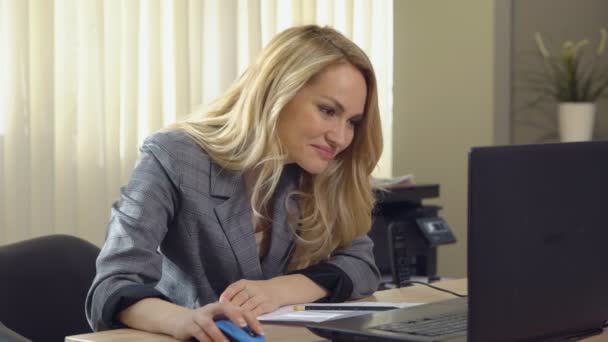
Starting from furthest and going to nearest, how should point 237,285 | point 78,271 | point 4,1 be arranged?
point 4,1
point 78,271
point 237,285

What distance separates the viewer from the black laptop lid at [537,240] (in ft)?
4.12

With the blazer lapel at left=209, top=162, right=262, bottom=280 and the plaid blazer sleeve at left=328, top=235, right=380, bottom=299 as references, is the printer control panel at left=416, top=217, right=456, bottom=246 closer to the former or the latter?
the plaid blazer sleeve at left=328, top=235, right=380, bottom=299

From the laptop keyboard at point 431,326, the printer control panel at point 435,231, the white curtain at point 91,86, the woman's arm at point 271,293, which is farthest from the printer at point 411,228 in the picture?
the laptop keyboard at point 431,326

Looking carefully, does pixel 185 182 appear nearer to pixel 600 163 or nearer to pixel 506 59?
pixel 600 163

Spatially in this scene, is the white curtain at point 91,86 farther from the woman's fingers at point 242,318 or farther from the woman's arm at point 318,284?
the woman's fingers at point 242,318

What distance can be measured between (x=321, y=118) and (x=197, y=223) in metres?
0.36

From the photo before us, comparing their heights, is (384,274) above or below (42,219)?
below

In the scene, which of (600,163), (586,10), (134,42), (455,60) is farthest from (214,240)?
(586,10)

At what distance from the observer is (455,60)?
4.59 metres

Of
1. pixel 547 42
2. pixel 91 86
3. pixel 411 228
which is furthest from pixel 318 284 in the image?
pixel 547 42

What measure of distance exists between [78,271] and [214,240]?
1.16ft

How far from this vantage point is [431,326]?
1.53 metres

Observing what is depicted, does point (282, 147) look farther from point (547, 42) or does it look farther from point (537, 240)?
point (547, 42)

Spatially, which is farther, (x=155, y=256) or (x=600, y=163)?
(x=155, y=256)
